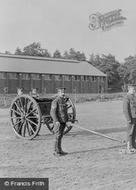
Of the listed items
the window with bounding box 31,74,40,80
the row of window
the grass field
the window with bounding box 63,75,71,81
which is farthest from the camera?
the window with bounding box 63,75,71,81

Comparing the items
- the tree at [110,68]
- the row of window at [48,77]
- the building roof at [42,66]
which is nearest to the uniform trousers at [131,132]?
the row of window at [48,77]

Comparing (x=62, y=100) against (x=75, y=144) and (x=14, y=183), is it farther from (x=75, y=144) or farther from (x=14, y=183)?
(x=14, y=183)

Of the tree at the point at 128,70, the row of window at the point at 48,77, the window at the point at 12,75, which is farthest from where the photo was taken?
the tree at the point at 128,70

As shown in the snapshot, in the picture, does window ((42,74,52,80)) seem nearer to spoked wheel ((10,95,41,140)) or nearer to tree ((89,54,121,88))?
tree ((89,54,121,88))

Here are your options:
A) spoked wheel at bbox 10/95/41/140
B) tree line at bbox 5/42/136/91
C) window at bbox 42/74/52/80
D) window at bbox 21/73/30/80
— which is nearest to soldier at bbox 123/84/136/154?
spoked wheel at bbox 10/95/41/140

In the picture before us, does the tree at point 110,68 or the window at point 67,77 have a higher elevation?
the tree at point 110,68

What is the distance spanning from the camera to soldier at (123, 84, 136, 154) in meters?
9.23

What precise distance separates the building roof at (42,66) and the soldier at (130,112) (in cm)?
4842

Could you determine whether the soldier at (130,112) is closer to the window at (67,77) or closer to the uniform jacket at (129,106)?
the uniform jacket at (129,106)

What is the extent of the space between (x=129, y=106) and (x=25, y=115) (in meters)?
3.93

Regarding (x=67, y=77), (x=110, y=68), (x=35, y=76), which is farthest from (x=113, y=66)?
(x=35, y=76)

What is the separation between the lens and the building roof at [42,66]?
59.8 metres

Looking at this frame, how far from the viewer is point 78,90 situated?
68.8 metres

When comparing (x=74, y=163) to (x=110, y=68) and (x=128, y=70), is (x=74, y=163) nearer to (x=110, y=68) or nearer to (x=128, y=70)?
(x=128, y=70)
